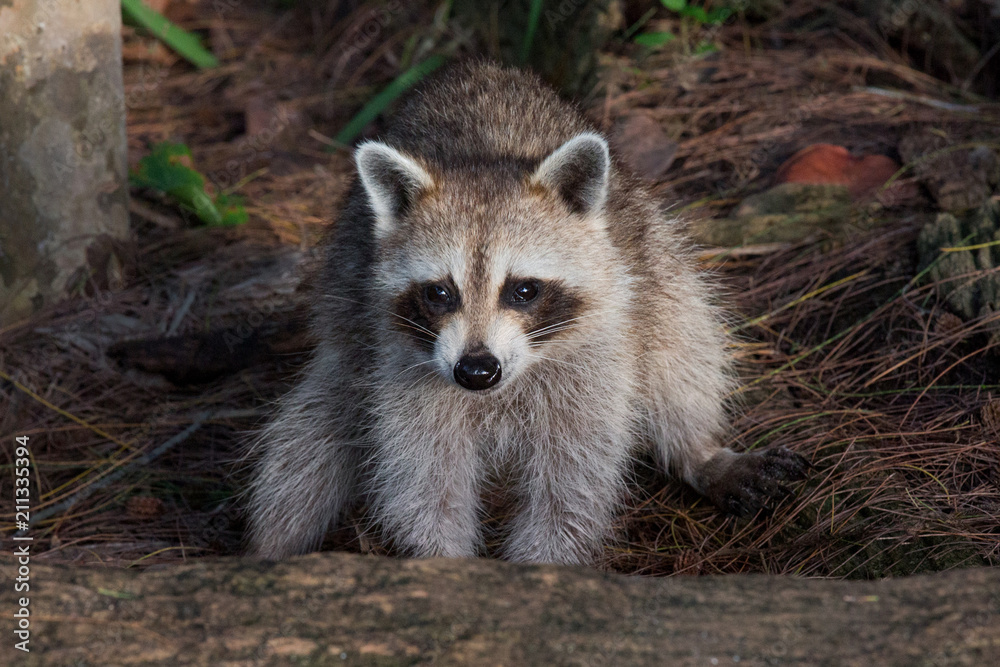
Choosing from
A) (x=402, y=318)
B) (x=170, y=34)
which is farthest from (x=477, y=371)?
(x=170, y=34)

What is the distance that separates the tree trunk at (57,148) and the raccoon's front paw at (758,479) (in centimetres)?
304

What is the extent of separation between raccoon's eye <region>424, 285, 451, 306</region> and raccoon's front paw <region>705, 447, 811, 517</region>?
1.28 metres

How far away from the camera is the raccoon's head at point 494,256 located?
9.31ft

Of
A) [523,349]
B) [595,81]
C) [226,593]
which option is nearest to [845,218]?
[595,81]

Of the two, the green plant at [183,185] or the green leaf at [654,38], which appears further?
the green leaf at [654,38]

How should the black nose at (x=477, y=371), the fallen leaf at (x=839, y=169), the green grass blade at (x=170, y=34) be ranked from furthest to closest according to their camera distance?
the green grass blade at (x=170, y=34) < the fallen leaf at (x=839, y=169) < the black nose at (x=477, y=371)

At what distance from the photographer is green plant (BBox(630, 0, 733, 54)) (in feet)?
16.4

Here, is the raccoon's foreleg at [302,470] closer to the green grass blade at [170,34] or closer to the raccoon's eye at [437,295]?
the raccoon's eye at [437,295]

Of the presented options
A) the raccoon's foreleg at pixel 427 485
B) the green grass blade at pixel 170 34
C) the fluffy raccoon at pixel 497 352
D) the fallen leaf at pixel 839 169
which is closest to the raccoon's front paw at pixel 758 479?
the fluffy raccoon at pixel 497 352

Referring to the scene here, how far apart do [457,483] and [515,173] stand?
1105 mm

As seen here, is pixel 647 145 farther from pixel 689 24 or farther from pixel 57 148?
pixel 57 148

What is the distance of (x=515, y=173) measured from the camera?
9.86ft

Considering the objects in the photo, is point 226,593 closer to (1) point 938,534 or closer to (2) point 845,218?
(1) point 938,534

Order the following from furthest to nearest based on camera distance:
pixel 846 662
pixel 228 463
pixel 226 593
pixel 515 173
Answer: pixel 228 463 < pixel 515 173 < pixel 226 593 < pixel 846 662
